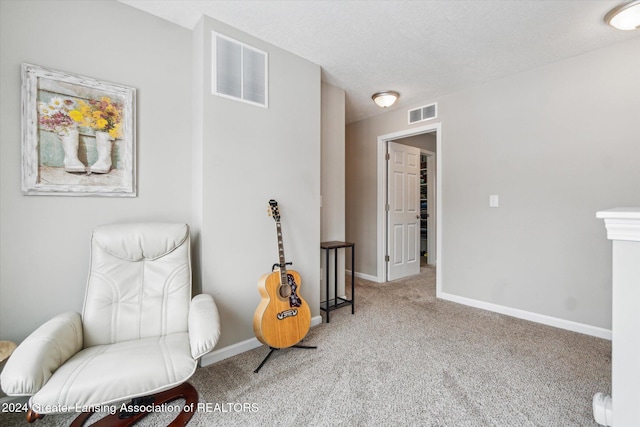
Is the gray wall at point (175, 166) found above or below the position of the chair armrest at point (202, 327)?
above

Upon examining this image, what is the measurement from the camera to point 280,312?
205 cm

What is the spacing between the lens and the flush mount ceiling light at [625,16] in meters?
1.88

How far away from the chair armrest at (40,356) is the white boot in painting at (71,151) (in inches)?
34.9

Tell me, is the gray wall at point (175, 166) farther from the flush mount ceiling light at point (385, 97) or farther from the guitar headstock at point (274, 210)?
the flush mount ceiling light at point (385, 97)

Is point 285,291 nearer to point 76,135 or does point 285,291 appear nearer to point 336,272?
point 336,272

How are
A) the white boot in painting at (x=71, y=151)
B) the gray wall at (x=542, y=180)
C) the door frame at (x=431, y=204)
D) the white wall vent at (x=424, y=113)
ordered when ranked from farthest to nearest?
the door frame at (x=431, y=204) → the white wall vent at (x=424, y=113) → the gray wall at (x=542, y=180) → the white boot in painting at (x=71, y=151)

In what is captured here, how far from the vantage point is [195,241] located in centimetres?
213

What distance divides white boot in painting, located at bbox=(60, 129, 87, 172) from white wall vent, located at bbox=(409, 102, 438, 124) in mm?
3477

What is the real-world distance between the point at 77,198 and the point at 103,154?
1.04 feet

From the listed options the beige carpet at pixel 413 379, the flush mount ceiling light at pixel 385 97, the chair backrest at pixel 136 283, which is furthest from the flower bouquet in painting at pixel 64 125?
the flush mount ceiling light at pixel 385 97

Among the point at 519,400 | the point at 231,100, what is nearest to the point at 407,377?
the point at 519,400

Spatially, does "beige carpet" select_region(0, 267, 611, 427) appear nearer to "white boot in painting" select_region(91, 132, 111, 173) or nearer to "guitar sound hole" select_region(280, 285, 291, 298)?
"guitar sound hole" select_region(280, 285, 291, 298)

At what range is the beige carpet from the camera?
1502 millimetres

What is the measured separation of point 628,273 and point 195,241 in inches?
92.7
